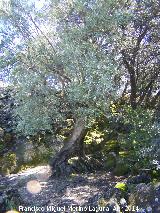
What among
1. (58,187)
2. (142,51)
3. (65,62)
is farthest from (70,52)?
(58,187)

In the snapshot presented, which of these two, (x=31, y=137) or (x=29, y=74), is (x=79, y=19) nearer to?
(x=29, y=74)

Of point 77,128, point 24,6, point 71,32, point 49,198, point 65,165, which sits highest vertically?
point 24,6

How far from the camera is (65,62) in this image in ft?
63.7

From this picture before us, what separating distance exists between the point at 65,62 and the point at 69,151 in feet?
18.0

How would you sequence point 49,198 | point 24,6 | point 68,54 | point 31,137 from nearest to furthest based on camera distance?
1. point 49,198
2. point 68,54
3. point 24,6
4. point 31,137

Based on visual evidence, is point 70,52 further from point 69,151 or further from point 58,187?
point 58,187

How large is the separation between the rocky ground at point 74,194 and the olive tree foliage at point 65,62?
3050mm

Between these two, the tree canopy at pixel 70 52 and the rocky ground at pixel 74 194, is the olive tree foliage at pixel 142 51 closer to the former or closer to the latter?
the tree canopy at pixel 70 52

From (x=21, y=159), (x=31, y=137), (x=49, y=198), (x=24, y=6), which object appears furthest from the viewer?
(x=31, y=137)

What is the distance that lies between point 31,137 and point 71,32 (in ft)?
31.5

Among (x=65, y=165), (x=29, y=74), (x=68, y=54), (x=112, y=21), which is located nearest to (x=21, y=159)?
(x=65, y=165)

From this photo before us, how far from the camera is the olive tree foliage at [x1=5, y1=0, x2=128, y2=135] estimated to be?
19016 mm

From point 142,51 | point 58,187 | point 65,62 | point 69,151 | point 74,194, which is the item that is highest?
point 142,51

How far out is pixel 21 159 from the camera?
24781mm
